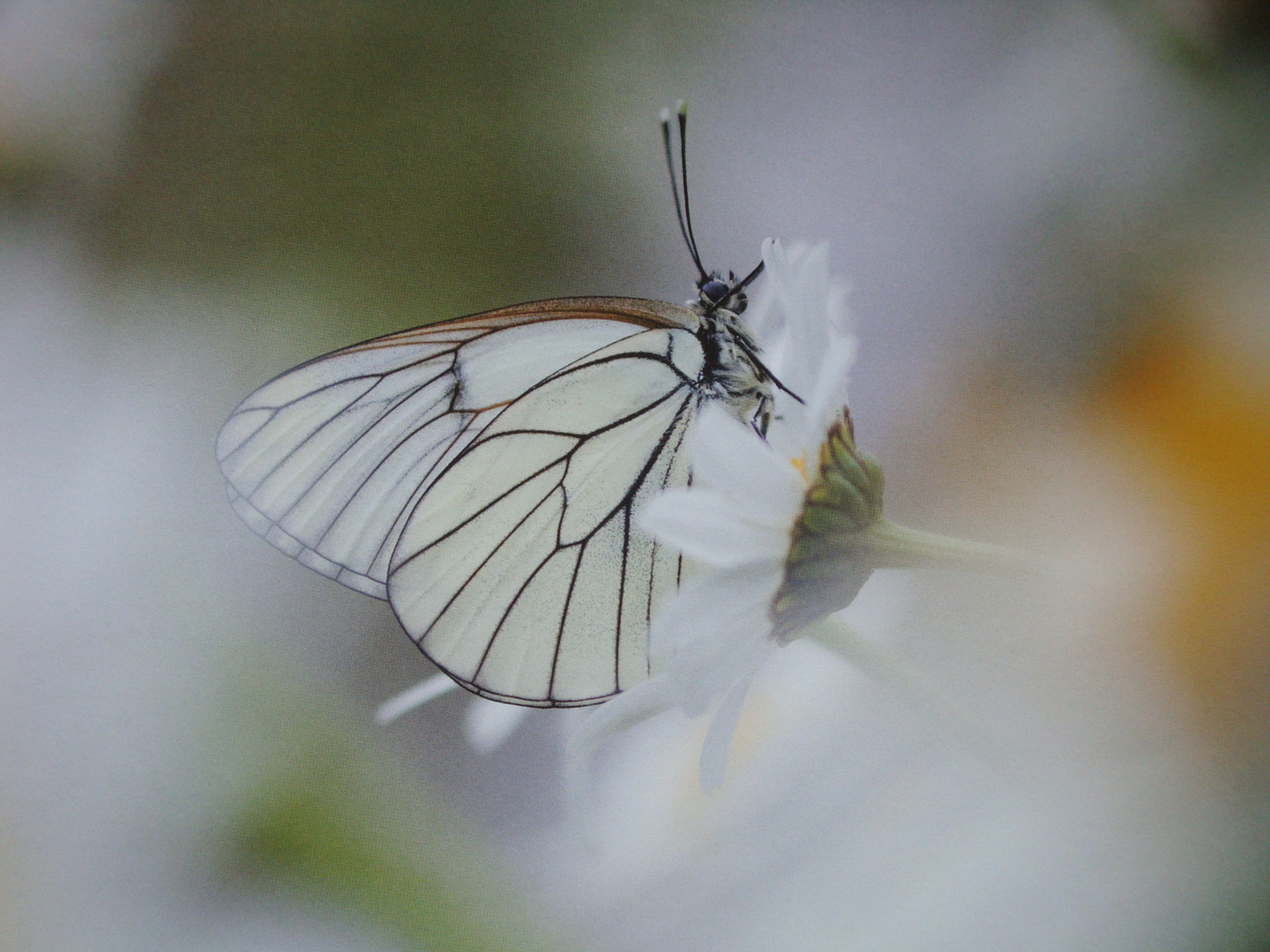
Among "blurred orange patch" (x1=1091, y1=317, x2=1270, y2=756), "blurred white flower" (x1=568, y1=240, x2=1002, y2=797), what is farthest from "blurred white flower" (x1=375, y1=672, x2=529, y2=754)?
"blurred orange patch" (x1=1091, y1=317, x2=1270, y2=756)

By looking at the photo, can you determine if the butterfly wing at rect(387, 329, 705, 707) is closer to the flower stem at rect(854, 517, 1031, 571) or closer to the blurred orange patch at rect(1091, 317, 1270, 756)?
the flower stem at rect(854, 517, 1031, 571)

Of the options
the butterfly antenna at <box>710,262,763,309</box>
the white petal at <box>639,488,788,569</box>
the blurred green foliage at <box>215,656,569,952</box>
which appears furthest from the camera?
the blurred green foliage at <box>215,656,569,952</box>

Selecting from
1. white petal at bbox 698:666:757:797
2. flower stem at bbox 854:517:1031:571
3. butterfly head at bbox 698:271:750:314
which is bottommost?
white petal at bbox 698:666:757:797

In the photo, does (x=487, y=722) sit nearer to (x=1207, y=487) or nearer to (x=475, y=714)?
(x=475, y=714)

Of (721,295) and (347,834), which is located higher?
(721,295)

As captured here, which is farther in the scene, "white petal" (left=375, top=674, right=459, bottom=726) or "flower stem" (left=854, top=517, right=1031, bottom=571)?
"white petal" (left=375, top=674, right=459, bottom=726)

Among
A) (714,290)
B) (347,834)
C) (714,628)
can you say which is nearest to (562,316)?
(714,290)

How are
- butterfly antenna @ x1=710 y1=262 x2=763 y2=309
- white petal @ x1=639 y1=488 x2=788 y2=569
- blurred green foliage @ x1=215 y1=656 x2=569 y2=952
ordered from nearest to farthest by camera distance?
1. white petal @ x1=639 y1=488 x2=788 y2=569
2. butterfly antenna @ x1=710 y1=262 x2=763 y2=309
3. blurred green foliage @ x1=215 y1=656 x2=569 y2=952
